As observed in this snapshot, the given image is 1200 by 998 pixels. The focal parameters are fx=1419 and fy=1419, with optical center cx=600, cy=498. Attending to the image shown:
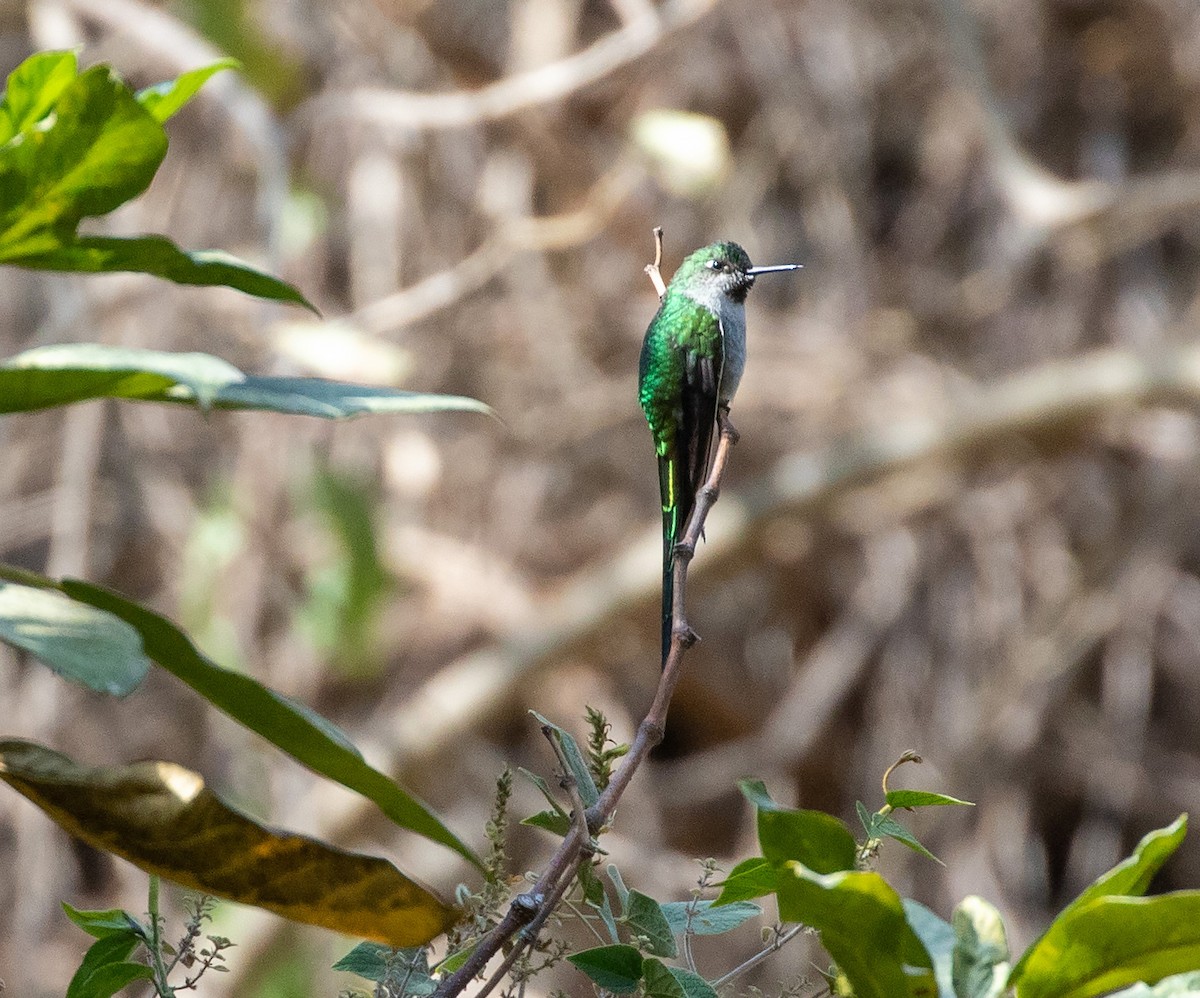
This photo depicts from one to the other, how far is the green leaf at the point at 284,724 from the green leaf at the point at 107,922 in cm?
14

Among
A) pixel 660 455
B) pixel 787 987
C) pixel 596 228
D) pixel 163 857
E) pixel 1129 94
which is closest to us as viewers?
pixel 163 857

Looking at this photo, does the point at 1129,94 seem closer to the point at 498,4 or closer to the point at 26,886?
the point at 498,4

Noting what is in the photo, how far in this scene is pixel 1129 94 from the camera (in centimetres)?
556

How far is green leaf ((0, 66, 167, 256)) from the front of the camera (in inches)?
33.7

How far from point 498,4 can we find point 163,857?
17.1ft

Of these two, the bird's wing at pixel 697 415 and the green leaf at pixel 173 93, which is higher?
the green leaf at pixel 173 93

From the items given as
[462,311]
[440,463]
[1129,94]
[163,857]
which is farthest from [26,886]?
[1129,94]

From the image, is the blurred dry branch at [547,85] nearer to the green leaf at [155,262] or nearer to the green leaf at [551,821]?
the green leaf at [155,262]

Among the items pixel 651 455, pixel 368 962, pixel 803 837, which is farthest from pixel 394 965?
pixel 651 455

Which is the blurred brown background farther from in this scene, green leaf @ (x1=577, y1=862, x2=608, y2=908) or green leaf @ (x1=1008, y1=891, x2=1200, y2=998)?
green leaf @ (x1=1008, y1=891, x2=1200, y2=998)

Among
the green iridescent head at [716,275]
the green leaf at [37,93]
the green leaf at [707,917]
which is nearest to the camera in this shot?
the green leaf at [707,917]

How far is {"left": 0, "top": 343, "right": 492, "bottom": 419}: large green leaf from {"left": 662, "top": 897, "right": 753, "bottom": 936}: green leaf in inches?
13.0

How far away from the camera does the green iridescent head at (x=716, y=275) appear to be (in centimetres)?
159

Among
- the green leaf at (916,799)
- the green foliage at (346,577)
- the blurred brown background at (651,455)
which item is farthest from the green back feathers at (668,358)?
the blurred brown background at (651,455)
